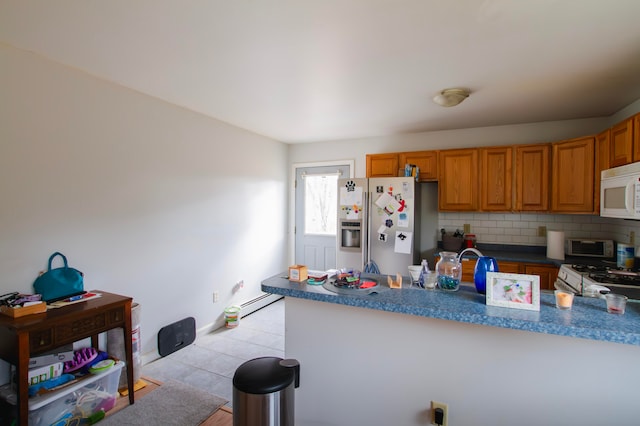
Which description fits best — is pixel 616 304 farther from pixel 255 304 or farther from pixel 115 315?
pixel 255 304

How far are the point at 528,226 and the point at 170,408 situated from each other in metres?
3.94

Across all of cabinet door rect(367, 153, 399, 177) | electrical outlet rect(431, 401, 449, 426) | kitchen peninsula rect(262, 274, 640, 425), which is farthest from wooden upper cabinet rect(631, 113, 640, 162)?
electrical outlet rect(431, 401, 449, 426)

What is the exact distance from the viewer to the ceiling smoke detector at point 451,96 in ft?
8.53

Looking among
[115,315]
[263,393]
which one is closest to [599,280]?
[263,393]

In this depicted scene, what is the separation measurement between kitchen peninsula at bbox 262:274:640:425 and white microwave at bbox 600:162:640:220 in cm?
125

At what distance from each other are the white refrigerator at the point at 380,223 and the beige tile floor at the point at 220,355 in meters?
1.20

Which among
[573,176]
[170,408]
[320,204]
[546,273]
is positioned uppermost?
[573,176]

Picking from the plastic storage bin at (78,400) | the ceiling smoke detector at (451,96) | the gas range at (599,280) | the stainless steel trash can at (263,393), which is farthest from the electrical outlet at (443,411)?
the ceiling smoke detector at (451,96)

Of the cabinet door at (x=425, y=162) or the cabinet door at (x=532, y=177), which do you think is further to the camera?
the cabinet door at (x=425, y=162)

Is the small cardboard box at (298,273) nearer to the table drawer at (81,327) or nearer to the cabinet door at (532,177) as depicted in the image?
the table drawer at (81,327)

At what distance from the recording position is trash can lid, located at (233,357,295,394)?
132cm

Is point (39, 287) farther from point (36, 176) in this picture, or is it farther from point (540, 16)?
point (540, 16)

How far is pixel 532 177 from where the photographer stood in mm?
3303

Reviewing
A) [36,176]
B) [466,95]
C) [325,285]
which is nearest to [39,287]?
[36,176]
